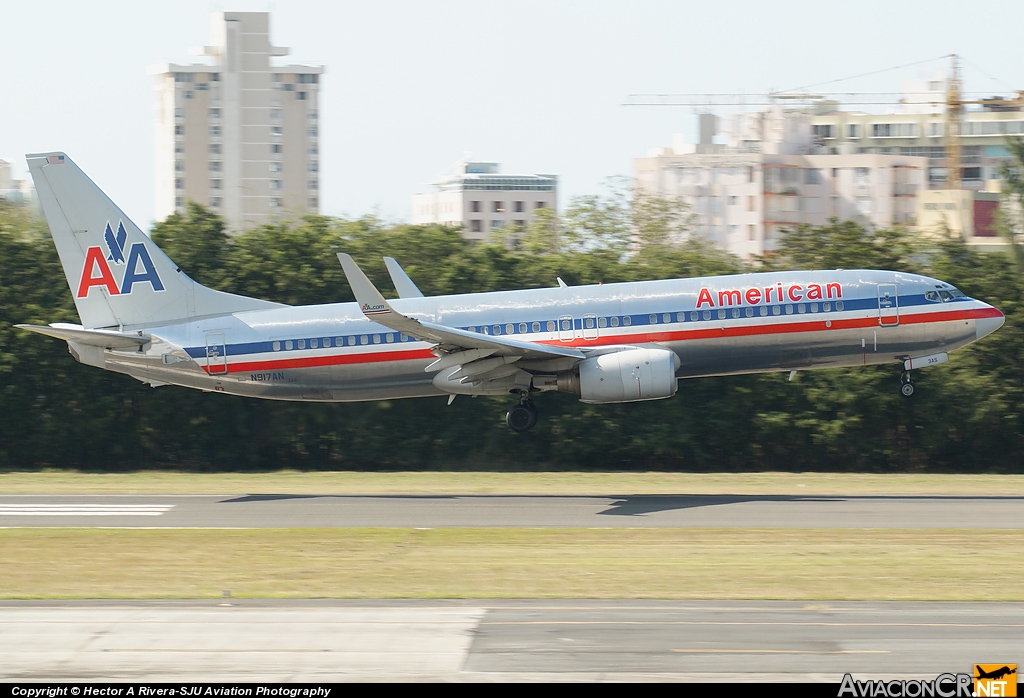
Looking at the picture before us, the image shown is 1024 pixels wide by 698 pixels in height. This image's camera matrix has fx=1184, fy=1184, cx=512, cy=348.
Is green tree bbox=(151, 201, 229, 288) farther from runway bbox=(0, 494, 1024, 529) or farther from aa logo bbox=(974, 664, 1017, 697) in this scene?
aa logo bbox=(974, 664, 1017, 697)

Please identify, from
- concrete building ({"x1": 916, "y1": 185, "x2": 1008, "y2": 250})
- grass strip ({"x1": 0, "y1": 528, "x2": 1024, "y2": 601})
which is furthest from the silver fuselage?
concrete building ({"x1": 916, "y1": 185, "x2": 1008, "y2": 250})

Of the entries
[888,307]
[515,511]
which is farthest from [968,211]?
[515,511]

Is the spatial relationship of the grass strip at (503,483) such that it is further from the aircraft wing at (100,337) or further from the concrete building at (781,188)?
the concrete building at (781,188)

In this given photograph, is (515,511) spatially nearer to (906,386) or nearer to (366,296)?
(366,296)

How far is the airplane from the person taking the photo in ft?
106

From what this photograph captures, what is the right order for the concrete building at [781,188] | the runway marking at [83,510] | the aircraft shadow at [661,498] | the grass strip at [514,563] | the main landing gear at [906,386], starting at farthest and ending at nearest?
the concrete building at [781,188] → the main landing gear at [906,386] → the aircraft shadow at [661,498] → the runway marking at [83,510] → the grass strip at [514,563]

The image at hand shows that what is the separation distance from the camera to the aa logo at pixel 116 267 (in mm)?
34844

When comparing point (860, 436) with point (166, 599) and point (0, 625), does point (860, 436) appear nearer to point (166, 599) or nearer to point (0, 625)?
point (166, 599)

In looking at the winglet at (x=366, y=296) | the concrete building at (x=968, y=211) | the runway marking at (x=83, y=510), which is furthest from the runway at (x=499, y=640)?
the concrete building at (x=968, y=211)

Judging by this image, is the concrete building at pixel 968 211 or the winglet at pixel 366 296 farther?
the concrete building at pixel 968 211

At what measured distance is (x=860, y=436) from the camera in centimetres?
3981

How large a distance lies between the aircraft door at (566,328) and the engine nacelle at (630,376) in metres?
1.59

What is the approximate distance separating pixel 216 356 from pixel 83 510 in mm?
6770

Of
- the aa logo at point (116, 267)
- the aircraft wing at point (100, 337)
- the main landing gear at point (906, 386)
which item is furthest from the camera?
the aa logo at point (116, 267)
